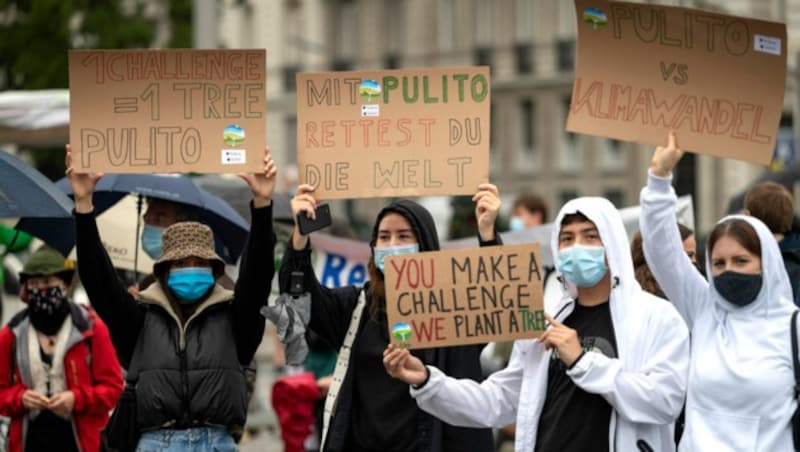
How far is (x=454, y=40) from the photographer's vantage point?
54.7 m

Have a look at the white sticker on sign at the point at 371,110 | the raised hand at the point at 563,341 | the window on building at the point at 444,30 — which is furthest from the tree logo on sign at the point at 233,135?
the window on building at the point at 444,30

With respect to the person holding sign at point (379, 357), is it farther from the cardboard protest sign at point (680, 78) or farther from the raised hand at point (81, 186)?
the raised hand at point (81, 186)

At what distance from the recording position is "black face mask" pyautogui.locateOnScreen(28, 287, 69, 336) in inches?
393

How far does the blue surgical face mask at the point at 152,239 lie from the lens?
33.9 feet

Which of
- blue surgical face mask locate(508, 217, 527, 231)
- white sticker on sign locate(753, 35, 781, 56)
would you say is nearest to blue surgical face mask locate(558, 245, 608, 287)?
white sticker on sign locate(753, 35, 781, 56)

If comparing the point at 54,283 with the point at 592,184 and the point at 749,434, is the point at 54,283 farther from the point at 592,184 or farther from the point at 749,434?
the point at 592,184

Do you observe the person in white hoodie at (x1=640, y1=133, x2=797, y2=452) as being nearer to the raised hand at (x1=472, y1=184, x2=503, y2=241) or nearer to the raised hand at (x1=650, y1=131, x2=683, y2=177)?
the raised hand at (x1=650, y1=131, x2=683, y2=177)

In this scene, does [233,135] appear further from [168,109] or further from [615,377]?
[615,377]

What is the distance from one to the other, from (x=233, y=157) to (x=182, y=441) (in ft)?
4.01

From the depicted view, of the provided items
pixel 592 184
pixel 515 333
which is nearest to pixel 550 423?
pixel 515 333

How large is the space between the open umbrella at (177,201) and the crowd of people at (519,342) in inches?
31.9

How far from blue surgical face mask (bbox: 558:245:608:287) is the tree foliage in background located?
21061mm

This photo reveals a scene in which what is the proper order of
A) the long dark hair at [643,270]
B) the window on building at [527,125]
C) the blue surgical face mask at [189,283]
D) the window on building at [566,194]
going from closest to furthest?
the blue surgical face mask at [189,283], the long dark hair at [643,270], the window on building at [566,194], the window on building at [527,125]

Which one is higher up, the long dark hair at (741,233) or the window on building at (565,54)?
the window on building at (565,54)
